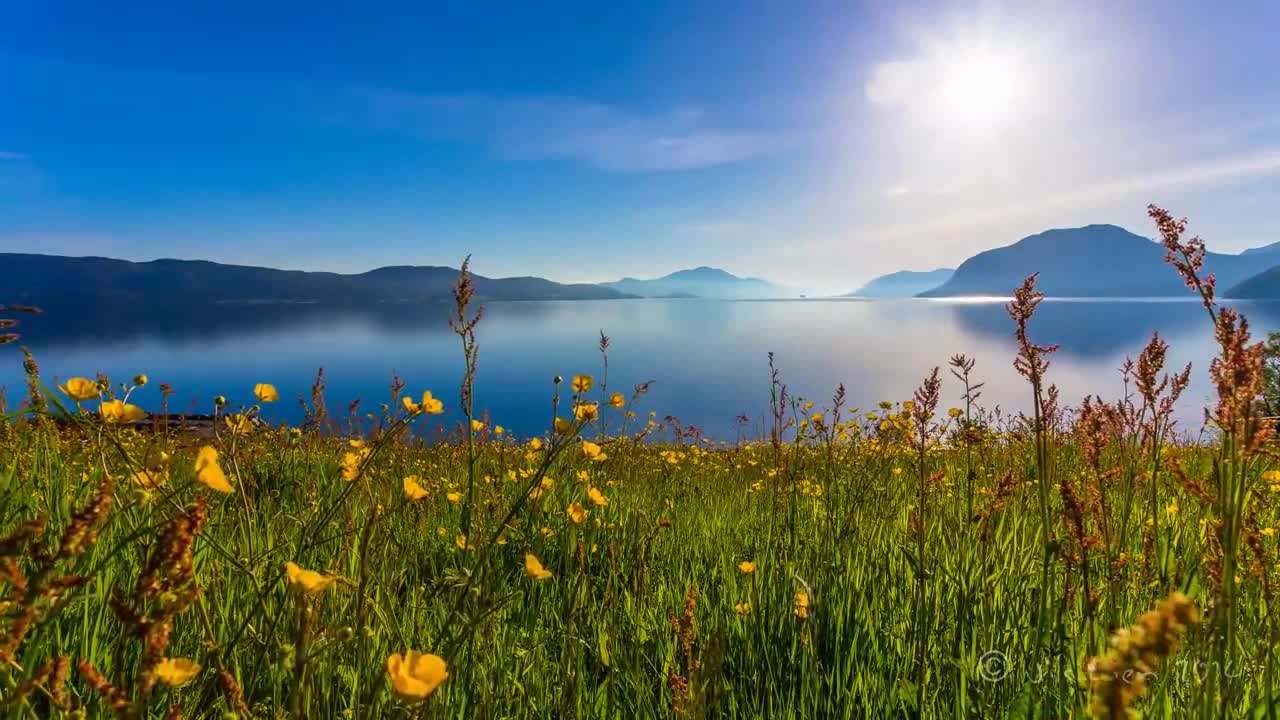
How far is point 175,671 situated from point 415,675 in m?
0.42

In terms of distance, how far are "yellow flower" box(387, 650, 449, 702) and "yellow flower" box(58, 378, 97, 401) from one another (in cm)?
118

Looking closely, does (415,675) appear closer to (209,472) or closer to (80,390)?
(209,472)

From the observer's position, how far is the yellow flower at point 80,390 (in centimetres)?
143

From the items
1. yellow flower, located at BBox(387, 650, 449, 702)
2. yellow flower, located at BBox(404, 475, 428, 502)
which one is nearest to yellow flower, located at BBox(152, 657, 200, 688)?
yellow flower, located at BBox(387, 650, 449, 702)

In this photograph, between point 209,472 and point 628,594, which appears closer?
point 209,472

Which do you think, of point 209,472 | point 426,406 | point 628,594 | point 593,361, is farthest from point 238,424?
point 593,361

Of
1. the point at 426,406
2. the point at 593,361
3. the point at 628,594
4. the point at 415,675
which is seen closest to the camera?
the point at 415,675

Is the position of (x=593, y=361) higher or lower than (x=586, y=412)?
lower

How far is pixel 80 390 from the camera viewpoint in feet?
4.79

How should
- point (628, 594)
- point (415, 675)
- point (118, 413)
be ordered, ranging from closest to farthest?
point (415, 675)
point (118, 413)
point (628, 594)

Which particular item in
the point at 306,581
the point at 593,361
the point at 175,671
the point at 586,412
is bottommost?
the point at 593,361

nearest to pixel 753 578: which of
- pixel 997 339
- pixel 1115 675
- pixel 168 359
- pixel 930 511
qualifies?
pixel 930 511

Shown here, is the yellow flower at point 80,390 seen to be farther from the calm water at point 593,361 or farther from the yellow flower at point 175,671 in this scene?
the calm water at point 593,361

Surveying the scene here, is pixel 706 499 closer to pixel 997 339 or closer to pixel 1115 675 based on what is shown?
pixel 1115 675
